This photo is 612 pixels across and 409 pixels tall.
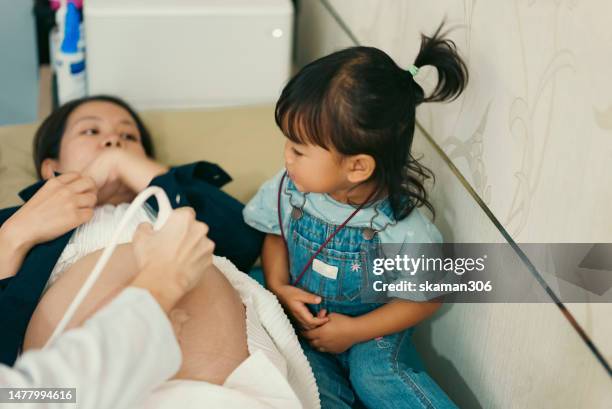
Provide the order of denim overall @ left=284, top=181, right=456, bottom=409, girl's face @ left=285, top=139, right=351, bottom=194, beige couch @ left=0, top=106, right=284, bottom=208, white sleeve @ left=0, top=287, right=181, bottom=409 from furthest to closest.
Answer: beige couch @ left=0, top=106, right=284, bottom=208 < denim overall @ left=284, top=181, right=456, bottom=409 < girl's face @ left=285, top=139, right=351, bottom=194 < white sleeve @ left=0, top=287, right=181, bottom=409

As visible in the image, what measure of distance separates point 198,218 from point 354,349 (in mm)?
420

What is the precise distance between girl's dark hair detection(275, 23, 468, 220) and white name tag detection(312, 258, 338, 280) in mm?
218

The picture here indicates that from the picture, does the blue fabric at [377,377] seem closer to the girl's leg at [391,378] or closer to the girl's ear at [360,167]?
the girl's leg at [391,378]

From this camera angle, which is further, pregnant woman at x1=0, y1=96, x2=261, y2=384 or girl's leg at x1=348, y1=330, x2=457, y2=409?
girl's leg at x1=348, y1=330, x2=457, y2=409

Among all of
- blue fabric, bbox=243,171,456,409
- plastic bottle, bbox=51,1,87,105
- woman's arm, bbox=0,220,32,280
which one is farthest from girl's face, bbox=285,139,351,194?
plastic bottle, bbox=51,1,87,105

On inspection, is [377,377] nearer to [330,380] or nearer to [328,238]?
[330,380]

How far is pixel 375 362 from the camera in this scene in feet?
4.33

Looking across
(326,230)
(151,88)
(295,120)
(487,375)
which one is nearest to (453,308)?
(487,375)

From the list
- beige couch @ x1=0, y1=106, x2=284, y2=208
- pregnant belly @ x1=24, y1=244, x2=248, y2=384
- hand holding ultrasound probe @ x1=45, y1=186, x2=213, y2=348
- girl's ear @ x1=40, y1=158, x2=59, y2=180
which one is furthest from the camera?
beige couch @ x1=0, y1=106, x2=284, y2=208

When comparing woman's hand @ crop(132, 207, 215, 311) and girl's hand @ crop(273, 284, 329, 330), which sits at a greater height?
woman's hand @ crop(132, 207, 215, 311)

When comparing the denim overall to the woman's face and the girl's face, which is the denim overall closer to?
the girl's face

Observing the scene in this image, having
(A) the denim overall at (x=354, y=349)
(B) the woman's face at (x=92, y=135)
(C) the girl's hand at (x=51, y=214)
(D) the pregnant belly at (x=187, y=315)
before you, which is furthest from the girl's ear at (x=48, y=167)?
(A) the denim overall at (x=354, y=349)

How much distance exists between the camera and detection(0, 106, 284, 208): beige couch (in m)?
1.74

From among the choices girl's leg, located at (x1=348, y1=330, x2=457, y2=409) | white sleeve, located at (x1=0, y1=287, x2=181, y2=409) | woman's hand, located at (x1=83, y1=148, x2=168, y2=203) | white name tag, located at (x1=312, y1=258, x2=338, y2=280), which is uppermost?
white sleeve, located at (x1=0, y1=287, x2=181, y2=409)
